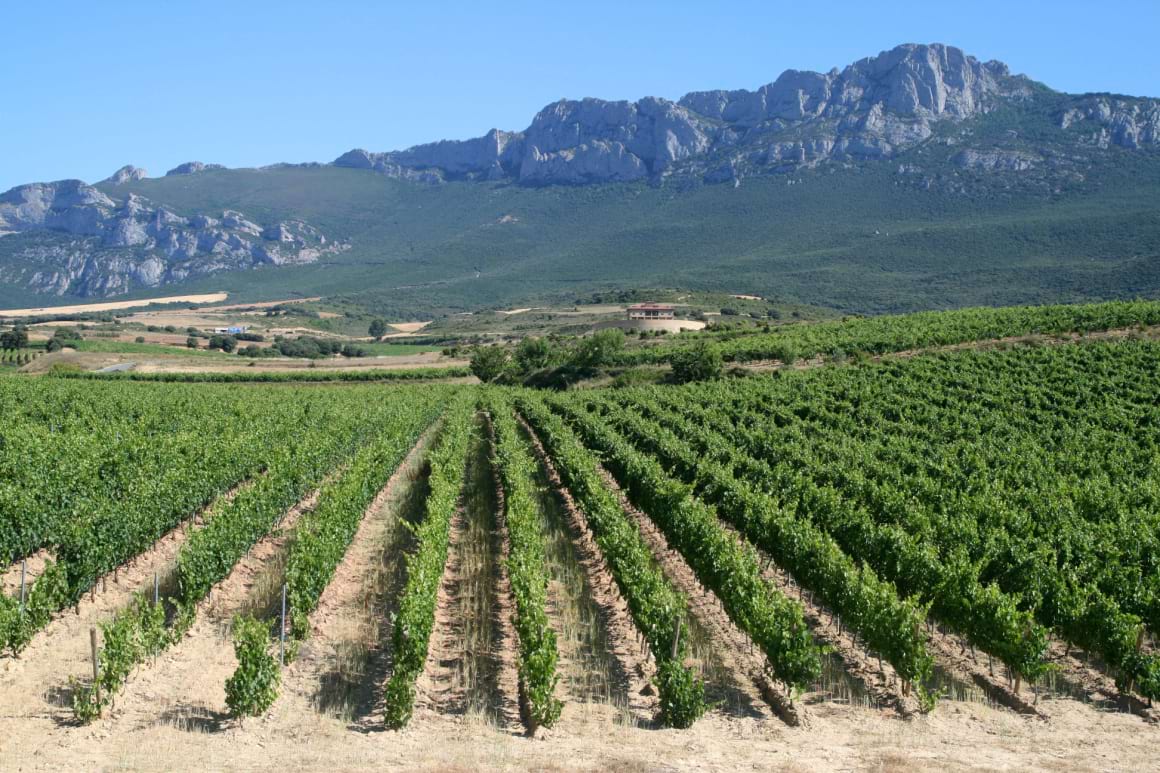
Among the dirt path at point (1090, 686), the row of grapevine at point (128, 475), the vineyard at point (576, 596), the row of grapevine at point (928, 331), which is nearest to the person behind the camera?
the vineyard at point (576, 596)

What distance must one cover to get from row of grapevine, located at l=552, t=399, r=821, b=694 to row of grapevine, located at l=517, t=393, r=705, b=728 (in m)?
0.92

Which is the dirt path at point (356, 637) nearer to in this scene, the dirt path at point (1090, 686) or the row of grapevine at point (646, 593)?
the row of grapevine at point (646, 593)

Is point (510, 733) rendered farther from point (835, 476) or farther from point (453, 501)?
point (835, 476)

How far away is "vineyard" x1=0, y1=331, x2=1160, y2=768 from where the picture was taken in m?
13.3

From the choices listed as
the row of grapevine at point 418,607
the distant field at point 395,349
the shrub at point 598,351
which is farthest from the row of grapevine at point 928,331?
the distant field at point 395,349

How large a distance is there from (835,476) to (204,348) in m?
91.9

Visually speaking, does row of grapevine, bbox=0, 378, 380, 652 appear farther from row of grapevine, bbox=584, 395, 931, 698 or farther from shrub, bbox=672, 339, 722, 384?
shrub, bbox=672, 339, 722, 384

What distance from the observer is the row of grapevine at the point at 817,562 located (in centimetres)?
1448

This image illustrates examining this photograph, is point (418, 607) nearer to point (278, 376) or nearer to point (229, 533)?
point (229, 533)

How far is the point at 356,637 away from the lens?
1636 centimetres

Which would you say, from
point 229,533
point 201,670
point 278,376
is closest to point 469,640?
point 201,670

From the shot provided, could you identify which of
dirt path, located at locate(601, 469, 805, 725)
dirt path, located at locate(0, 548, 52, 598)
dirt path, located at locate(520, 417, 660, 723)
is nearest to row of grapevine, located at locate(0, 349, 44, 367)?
dirt path, located at locate(0, 548, 52, 598)

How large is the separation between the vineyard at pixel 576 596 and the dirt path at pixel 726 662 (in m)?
0.06

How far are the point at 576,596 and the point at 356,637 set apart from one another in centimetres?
457
